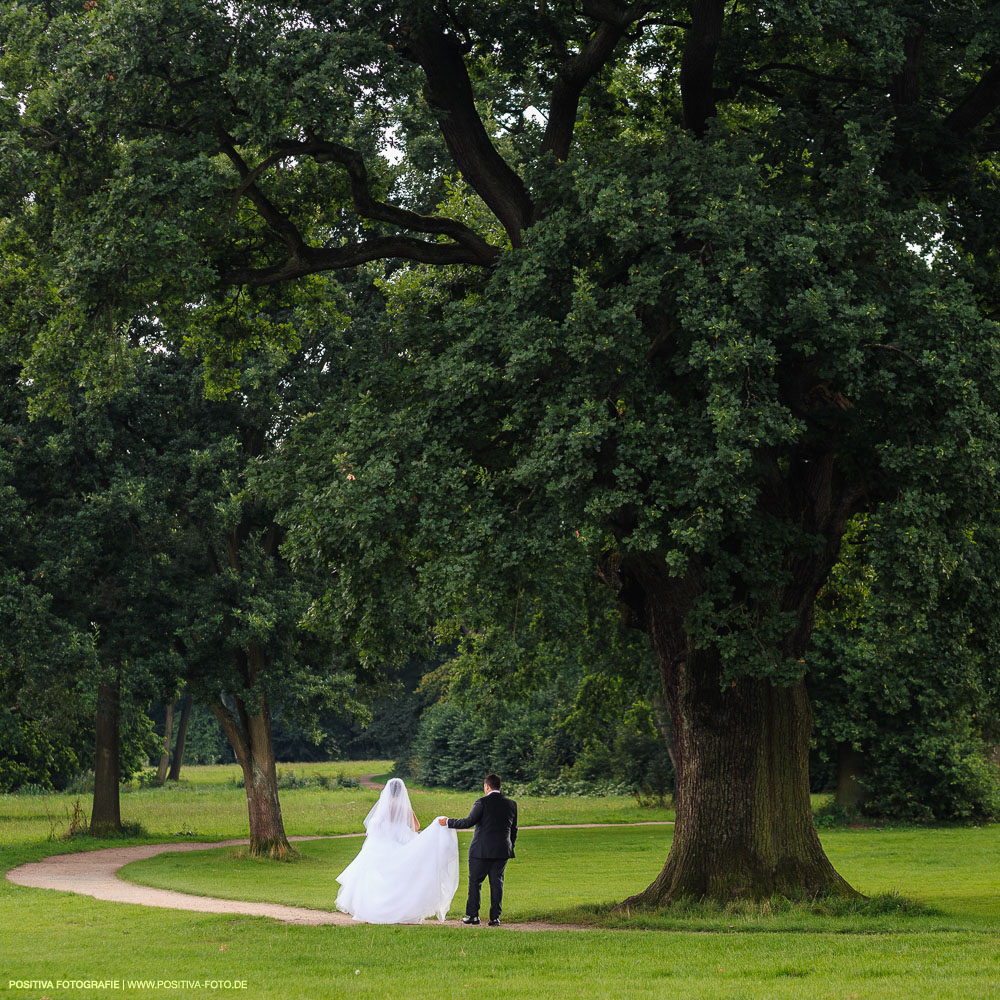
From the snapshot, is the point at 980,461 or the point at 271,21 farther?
the point at 271,21

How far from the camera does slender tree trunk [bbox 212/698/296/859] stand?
2609 centimetres

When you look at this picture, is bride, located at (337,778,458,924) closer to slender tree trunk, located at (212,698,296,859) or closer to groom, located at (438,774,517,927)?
groom, located at (438,774,517,927)

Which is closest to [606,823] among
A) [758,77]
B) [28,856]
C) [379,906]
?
[28,856]

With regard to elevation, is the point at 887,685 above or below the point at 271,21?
below

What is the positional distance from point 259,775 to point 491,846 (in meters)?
14.4

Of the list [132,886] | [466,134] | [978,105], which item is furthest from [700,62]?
[132,886]

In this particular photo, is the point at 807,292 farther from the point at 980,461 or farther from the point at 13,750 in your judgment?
the point at 13,750

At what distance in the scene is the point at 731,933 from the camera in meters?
12.2

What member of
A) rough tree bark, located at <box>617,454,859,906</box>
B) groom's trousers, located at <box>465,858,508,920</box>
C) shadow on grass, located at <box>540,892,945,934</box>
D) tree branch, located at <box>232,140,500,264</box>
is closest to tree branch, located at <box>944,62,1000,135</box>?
rough tree bark, located at <box>617,454,859,906</box>

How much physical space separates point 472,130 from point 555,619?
668cm

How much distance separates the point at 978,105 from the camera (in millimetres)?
14516

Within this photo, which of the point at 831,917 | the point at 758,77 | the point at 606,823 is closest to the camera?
the point at 831,917

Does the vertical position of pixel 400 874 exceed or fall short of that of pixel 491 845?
it falls short

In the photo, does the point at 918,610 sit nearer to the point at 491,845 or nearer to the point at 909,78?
the point at 491,845
